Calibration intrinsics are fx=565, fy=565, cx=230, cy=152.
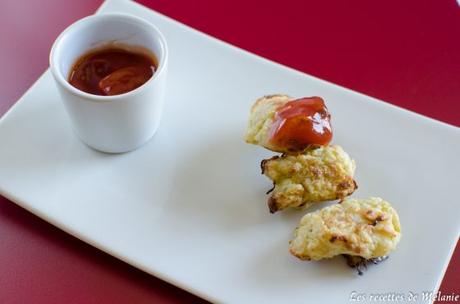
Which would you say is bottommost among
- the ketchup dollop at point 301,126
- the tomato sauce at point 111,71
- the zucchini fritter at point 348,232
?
the zucchini fritter at point 348,232

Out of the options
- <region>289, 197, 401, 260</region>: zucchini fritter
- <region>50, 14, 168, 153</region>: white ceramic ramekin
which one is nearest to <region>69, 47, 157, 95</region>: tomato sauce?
<region>50, 14, 168, 153</region>: white ceramic ramekin

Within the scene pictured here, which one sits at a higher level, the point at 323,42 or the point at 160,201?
the point at 323,42

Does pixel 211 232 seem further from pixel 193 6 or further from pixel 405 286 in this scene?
pixel 193 6

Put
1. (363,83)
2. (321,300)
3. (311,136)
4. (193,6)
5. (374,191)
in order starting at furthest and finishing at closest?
(193,6) < (363,83) < (374,191) < (311,136) < (321,300)

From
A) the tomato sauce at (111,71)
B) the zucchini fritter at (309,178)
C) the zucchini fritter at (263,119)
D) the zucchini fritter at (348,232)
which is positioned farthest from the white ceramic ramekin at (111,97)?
the zucchini fritter at (348,232)

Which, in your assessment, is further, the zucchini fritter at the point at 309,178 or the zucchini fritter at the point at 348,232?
the zucchini fritter at the point at 309,178

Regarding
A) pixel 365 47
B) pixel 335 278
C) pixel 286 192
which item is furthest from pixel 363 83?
pixel 335 278

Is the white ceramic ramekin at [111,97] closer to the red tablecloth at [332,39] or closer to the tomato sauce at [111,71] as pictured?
the tomato sauce at [111,71]

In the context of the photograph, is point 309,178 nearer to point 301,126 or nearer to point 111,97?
point 301,126
